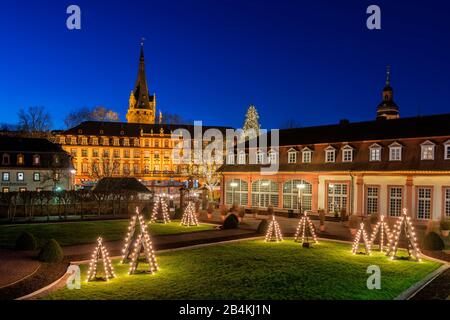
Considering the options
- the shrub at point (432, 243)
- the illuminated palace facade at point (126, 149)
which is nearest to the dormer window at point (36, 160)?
the illuminated palace facade at point (126, 149)

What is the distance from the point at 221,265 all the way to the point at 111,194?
2782cm

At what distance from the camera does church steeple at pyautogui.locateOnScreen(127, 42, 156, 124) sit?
12643 cm

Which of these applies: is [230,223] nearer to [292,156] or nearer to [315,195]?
[315,195]

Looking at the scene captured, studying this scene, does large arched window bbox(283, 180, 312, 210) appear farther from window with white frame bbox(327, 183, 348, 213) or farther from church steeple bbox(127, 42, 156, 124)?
church steeple bbox(127, 42, 156, 124)

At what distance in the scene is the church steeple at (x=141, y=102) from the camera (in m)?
126

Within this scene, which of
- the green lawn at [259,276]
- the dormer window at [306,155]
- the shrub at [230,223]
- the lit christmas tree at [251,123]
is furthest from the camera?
the lit christmas tree at [251,123]

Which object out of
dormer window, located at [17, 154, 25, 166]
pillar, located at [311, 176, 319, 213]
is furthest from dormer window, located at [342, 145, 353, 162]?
dormer window, located at [17, 154, 25, 166]

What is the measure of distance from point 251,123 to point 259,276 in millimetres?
67130

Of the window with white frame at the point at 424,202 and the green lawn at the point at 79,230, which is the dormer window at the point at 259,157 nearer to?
the green lawn at the point at 79,230

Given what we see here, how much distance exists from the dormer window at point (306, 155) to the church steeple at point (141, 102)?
90043mm

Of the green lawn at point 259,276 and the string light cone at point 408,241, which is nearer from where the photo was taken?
the green lawn at point 259,276

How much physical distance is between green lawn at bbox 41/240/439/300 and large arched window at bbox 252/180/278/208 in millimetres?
23114
